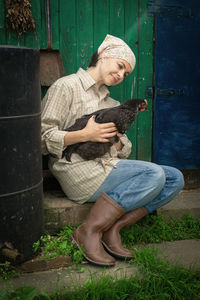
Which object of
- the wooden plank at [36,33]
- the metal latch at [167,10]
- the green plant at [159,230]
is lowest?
the green plant at [159,230]

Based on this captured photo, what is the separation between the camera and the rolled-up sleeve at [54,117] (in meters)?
2.74

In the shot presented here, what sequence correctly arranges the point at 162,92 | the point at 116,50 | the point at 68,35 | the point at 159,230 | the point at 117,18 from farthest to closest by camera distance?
the point at 162,92 → the point at 117,18 → the point at 68,35 → the point at 159,230 → the point at 116,50

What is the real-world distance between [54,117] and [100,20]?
150 centimetres

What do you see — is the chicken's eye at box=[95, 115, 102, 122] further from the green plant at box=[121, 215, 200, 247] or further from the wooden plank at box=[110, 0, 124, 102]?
the wooden plank at box=[110, 0, 124, 102]

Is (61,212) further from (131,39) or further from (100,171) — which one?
(131,39)

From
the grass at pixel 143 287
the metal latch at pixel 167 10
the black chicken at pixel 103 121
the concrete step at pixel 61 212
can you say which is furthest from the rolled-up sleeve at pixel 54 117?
the metal latch at pixel 167 10

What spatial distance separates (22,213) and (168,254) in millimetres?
1231

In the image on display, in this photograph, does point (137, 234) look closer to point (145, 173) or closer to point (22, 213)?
point (145, 173)

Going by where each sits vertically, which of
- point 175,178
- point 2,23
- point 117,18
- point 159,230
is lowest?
point 159,230

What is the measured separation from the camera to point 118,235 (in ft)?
8.88

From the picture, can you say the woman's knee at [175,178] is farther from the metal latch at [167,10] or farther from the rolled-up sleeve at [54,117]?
the metal latch at [167,10]

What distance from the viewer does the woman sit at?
8.65 feet

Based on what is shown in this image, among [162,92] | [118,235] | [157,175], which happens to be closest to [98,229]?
[118,235]

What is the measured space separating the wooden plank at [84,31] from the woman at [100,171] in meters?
0.72
